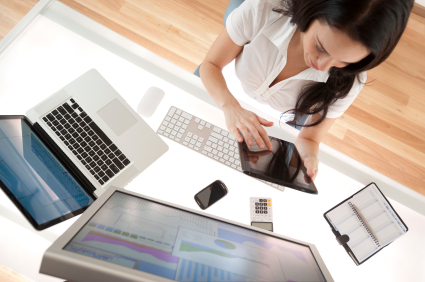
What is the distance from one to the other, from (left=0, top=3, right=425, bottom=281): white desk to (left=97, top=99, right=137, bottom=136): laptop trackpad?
82 mm

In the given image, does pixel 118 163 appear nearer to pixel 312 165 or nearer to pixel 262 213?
pixel 262 213

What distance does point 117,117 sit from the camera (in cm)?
91

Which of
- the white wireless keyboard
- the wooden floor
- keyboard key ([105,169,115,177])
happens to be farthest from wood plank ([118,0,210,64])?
keyboard key ([105,169,115,177])

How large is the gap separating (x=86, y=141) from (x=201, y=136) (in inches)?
16.3

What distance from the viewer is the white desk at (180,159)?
92 cm

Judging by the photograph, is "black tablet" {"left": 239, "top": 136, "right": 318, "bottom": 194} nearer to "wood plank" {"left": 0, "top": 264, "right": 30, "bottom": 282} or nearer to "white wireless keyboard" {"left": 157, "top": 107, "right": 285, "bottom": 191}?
"white wireless keyboard" {"left": 157, "top": 107, "right": 285, "bottom": 191}

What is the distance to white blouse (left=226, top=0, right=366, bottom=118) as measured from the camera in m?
0.86

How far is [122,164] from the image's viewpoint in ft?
2.81

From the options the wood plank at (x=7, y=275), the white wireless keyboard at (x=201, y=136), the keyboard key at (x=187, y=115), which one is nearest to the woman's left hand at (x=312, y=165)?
the white wireless keyboard at (x=201, y=136)

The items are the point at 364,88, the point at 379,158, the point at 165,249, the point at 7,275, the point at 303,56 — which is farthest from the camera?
the point at 364,88

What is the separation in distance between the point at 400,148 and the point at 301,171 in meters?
1.38

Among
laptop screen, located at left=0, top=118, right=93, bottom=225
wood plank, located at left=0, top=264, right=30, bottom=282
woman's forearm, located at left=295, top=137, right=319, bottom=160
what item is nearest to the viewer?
laptop screen, located at left=0, top=118, right=93, bottom=225

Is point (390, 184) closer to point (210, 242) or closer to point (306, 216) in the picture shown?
point (306, 216)

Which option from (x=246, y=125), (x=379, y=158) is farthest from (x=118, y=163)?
(x=379, y=158)
